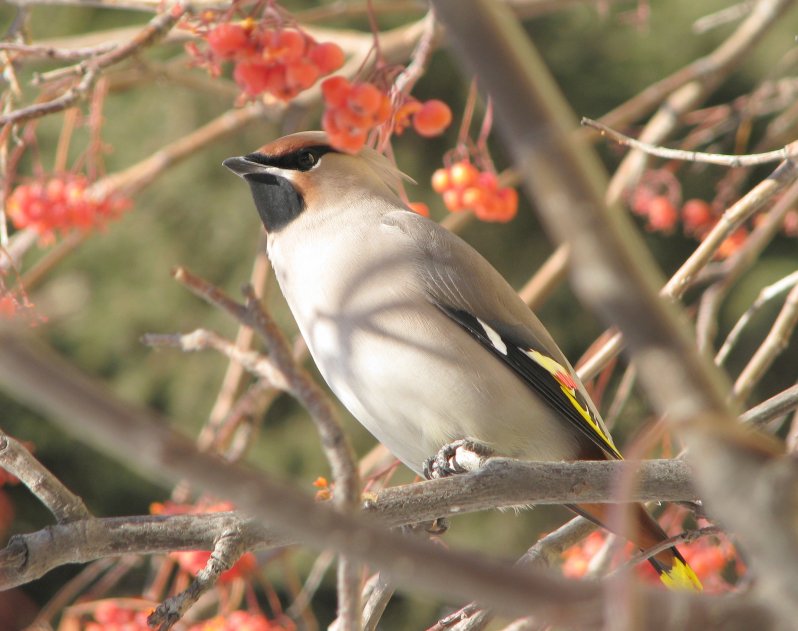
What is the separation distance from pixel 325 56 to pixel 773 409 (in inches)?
42.4

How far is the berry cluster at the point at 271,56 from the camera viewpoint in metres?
2.08

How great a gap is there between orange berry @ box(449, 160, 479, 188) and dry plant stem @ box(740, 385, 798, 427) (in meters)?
1.09

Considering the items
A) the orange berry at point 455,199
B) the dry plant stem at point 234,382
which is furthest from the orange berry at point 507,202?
the dry plant stem at point 234,382

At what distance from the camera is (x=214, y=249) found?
5039mm

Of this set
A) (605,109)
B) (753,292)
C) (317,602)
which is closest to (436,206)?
(605,109)

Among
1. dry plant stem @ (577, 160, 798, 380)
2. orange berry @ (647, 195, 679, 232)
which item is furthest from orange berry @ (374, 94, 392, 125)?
orange berry @ (647, 195, 679, 232)

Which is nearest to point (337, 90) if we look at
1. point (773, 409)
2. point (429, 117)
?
point (429, 117)

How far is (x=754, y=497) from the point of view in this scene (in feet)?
2.40

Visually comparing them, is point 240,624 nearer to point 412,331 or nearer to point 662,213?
point 412,331

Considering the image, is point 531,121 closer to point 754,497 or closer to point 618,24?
point 754,497

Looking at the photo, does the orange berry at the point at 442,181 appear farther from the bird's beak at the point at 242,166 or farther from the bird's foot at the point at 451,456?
the bird's foot at the point at 451,456

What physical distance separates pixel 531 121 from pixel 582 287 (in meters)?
0.13

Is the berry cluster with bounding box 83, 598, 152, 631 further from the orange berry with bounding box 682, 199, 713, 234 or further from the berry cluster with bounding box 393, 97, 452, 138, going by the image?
the orange berry with bounding box 682, 199, 713, 234

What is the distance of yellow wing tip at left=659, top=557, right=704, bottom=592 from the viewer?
8.39ft
